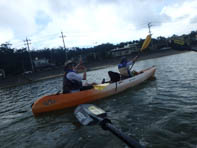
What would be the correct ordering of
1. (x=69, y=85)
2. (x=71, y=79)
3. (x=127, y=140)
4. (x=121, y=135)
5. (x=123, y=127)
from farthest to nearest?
1. (x=69, y=85)
2. (x=71, y=79)
3. (x=123, y=127)
4. (x=121, y=135)
5. (x=127, y=140)

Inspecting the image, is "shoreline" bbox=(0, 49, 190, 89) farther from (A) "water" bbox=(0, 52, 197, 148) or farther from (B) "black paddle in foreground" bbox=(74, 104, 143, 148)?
(B) "black paddle in foreground" bbox=(74, 104, 143, 148)

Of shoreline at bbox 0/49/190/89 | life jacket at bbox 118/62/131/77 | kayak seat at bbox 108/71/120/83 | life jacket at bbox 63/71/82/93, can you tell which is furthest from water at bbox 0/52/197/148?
shoreline at bbox 0/49/190/89

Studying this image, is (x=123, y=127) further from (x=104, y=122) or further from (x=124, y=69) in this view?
(x=124, y=69)

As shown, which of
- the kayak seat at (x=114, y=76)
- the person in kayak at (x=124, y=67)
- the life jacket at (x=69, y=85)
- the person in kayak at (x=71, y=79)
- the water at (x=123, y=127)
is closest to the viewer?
the water at (x=123, y=127)

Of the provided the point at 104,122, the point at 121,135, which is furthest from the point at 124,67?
the point at 121,135

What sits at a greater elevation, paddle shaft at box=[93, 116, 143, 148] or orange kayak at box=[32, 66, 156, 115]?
paddle shaft at box=[93, 116, 143, 148]

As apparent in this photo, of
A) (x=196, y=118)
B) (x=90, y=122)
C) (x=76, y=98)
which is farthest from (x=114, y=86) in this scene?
(x=90, y=122)

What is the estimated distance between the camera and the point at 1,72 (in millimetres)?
41625

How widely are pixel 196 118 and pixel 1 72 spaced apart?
150 feet

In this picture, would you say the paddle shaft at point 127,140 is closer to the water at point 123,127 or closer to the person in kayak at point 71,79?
the water at point 123,127

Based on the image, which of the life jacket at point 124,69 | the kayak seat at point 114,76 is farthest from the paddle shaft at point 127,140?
the life jacket at point 124,69

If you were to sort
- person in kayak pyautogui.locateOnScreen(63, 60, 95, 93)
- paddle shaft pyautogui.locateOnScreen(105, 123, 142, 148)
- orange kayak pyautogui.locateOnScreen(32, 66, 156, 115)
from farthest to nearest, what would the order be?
person in kayak pyautogui.locateOnScreen(63, 60, 95, 93), orange kayak pyautogui.locateOnScreen(32, 66, 156, 115), paddle shaft pyautogui.locateOnScreen(105, 123, 142, 148)

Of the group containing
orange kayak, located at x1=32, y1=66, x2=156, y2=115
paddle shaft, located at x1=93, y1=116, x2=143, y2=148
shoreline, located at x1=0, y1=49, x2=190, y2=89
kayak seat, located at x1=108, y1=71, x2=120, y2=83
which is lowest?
shoreline, located at x1=0, y1=49, x2=190, y2=89

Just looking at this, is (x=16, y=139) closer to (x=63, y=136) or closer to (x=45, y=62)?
(x=63, y=136)
